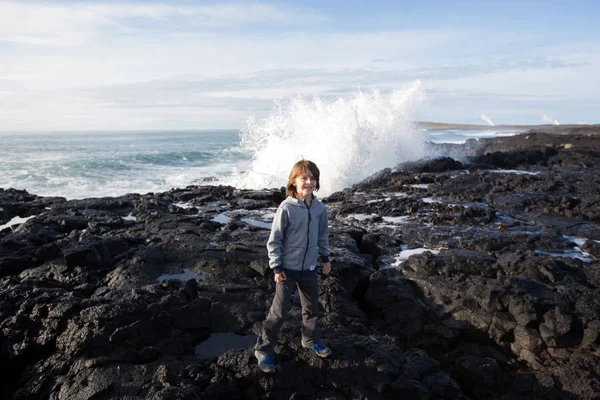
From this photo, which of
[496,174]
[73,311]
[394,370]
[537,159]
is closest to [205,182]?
[496,174]

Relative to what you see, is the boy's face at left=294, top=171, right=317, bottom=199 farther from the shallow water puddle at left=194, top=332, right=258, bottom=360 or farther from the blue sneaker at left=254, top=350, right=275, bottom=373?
the shallow water puddle at left=194, top=332, right=258, bottom=360

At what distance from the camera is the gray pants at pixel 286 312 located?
11.4 feet

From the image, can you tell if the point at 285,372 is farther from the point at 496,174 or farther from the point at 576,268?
the point at 496,174

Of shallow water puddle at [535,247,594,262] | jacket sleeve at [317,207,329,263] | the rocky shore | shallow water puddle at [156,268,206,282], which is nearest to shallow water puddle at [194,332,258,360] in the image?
the rocky shore

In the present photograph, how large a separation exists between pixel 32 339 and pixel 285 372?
2.31 metres

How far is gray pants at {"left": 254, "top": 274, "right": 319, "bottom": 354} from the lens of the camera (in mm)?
3486

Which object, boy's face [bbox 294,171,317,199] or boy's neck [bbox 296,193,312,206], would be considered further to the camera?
boy's neck [bbox 296,193,312,206]

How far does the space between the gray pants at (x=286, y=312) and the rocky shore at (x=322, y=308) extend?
0.49 ft

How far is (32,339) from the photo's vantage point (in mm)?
3963

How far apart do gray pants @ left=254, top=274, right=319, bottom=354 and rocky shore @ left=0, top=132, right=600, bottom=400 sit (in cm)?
15

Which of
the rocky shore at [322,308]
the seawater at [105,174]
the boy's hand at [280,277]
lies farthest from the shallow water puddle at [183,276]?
the seawater at [105,174]

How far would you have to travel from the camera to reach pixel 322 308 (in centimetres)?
457

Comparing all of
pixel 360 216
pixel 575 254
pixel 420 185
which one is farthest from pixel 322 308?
pixel 420 185

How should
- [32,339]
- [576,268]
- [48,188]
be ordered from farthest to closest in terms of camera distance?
1. [48,188]
2. [576,268]
3. [32,339]
